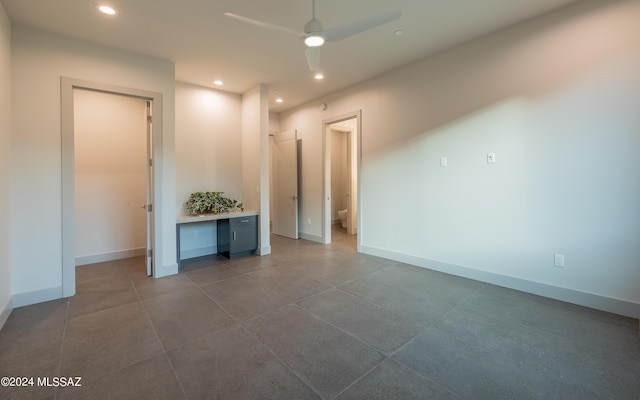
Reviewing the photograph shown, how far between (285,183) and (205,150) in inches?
76.0

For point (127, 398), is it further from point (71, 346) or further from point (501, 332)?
point (501, 332)

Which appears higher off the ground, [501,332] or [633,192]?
[633,192]

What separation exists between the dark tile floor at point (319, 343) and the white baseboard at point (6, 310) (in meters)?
0.06

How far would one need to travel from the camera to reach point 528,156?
10.1ft

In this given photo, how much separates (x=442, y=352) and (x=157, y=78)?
448 cm

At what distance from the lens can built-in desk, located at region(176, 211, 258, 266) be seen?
4562mm

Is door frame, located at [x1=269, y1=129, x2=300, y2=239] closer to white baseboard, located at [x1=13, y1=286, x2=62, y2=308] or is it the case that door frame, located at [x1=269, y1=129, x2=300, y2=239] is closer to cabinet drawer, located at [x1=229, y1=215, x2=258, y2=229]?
cabinet drawer, located at [x1=229, y1=215, x2=258, y2=229]

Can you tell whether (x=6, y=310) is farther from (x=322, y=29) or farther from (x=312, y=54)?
(x=322, y=29)

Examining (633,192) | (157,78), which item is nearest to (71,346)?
(157,78)

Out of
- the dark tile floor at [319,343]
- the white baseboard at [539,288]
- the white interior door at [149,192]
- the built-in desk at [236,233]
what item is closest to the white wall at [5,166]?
the dark tile floor at [319,343]

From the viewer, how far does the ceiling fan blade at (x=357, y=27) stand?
2057mm

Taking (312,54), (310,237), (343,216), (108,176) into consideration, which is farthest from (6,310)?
(343,216)

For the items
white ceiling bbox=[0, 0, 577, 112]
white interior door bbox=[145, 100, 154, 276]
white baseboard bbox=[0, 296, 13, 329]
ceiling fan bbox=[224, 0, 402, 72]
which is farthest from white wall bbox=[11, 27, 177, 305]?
ceiling fan bbox=[224, 0, 402, 72]

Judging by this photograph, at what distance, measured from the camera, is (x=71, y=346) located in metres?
2.16
